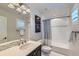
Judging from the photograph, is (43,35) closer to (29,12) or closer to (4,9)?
(29,12)

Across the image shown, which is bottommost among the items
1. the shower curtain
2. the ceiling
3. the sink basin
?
the sink basin

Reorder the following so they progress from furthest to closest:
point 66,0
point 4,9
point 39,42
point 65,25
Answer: point 39,42
point 65,25
point 4,9
point 66,0

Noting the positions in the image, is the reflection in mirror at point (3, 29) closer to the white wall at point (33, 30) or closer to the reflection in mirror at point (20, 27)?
the reflection in mirror at point (20, 27)

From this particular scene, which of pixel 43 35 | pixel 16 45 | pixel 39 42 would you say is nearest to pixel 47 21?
pixel 43 35

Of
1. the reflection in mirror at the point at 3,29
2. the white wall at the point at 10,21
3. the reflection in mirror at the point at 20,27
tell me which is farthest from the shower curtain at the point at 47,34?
the reflection in mirror at the point at 3,29

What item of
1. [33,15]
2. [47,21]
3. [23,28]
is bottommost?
[23,28]

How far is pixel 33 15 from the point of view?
65.1 inches

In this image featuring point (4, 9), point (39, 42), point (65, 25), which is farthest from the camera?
point (39, 42)

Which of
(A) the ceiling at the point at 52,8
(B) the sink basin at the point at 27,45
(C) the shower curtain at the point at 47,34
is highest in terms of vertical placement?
(A) the ceiling at the point at 52,8

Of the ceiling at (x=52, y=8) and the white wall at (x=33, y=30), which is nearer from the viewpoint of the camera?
the ceiling at (x=52, y=8)

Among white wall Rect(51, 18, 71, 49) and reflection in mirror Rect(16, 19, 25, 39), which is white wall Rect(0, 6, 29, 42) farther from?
white wall Rect(51, 18, 71, 49)

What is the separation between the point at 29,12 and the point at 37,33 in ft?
1.24

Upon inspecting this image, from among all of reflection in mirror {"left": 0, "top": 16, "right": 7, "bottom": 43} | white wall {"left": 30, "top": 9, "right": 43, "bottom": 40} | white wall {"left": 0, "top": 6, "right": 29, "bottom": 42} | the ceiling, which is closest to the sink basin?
white wall {"left": 30, "top": 9, "right": 43, "bottom": 40}

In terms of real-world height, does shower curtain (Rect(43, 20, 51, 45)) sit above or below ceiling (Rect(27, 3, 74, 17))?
below
